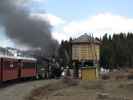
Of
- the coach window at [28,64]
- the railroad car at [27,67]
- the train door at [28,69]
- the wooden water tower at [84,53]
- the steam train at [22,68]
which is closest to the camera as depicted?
the steam train at [22,68]

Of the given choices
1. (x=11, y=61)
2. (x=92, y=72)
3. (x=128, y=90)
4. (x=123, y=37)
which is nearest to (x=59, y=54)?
(x=92, y=72)

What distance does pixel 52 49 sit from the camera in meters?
66.1

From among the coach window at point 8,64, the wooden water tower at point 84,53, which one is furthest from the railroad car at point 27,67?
the wooden water tower at point 84,53

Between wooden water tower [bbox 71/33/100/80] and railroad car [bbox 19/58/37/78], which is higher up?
wooden water tower [bbox 71/33/100/80]

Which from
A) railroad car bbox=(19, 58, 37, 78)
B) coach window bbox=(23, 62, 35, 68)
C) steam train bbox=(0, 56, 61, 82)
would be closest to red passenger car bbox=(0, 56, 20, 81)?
steam train bbox=(0, 56, 61, 82)

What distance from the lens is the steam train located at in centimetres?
4028

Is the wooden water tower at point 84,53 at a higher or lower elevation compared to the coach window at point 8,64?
higher

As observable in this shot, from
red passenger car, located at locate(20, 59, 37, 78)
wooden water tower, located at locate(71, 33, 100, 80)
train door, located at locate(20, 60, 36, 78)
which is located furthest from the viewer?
wooden water tower, located at locate(71, 33, 100, 80)

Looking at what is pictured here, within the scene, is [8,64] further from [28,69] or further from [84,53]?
[84,53]

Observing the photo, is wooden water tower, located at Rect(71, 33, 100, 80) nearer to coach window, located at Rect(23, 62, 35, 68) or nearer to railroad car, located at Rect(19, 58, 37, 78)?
railroad car, located at Rect(19, 58, 37, 78)

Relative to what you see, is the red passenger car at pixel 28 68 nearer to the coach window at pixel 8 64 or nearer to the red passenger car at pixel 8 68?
the red passenger car at pixel 8 68

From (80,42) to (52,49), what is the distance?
375 centimetres

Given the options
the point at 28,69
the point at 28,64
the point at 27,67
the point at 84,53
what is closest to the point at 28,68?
the point at 28,69

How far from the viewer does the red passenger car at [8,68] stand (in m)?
39.3
